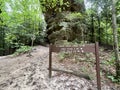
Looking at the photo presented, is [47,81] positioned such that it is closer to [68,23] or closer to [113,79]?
[113,79]

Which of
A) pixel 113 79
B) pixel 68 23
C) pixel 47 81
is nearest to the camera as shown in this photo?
pixel 47 81

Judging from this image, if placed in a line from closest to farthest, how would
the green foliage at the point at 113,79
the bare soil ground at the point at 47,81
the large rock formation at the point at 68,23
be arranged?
the bare soil ground at the point at 47,81 → the green foliage at the point at 113,79 → the large rock formation at the point at 68,23

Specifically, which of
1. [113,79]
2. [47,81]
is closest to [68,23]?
[113,79]

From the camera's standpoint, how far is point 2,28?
695 inches

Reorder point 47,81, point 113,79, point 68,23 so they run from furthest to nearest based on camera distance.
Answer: point 68,23 → point 113,79 → point 47,81

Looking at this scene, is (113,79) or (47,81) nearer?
(47,81)

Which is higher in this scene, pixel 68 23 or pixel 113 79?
pixel 68 23

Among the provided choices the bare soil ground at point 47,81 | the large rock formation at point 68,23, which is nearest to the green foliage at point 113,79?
the bare soil ground at point 47,81

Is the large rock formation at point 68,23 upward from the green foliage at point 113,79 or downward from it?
upward

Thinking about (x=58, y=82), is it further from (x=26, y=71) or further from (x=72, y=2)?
(x=72, y=2)

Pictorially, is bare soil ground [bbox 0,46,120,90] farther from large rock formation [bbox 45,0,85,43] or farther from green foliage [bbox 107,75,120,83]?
large rock formation [bbox 45,0,85,43]

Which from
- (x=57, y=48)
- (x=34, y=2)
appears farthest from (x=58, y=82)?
(x=34, y=2)

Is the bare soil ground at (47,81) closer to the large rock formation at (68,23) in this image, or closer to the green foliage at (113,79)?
the green foliage at (113,79)

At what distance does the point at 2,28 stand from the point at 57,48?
47.0ft
